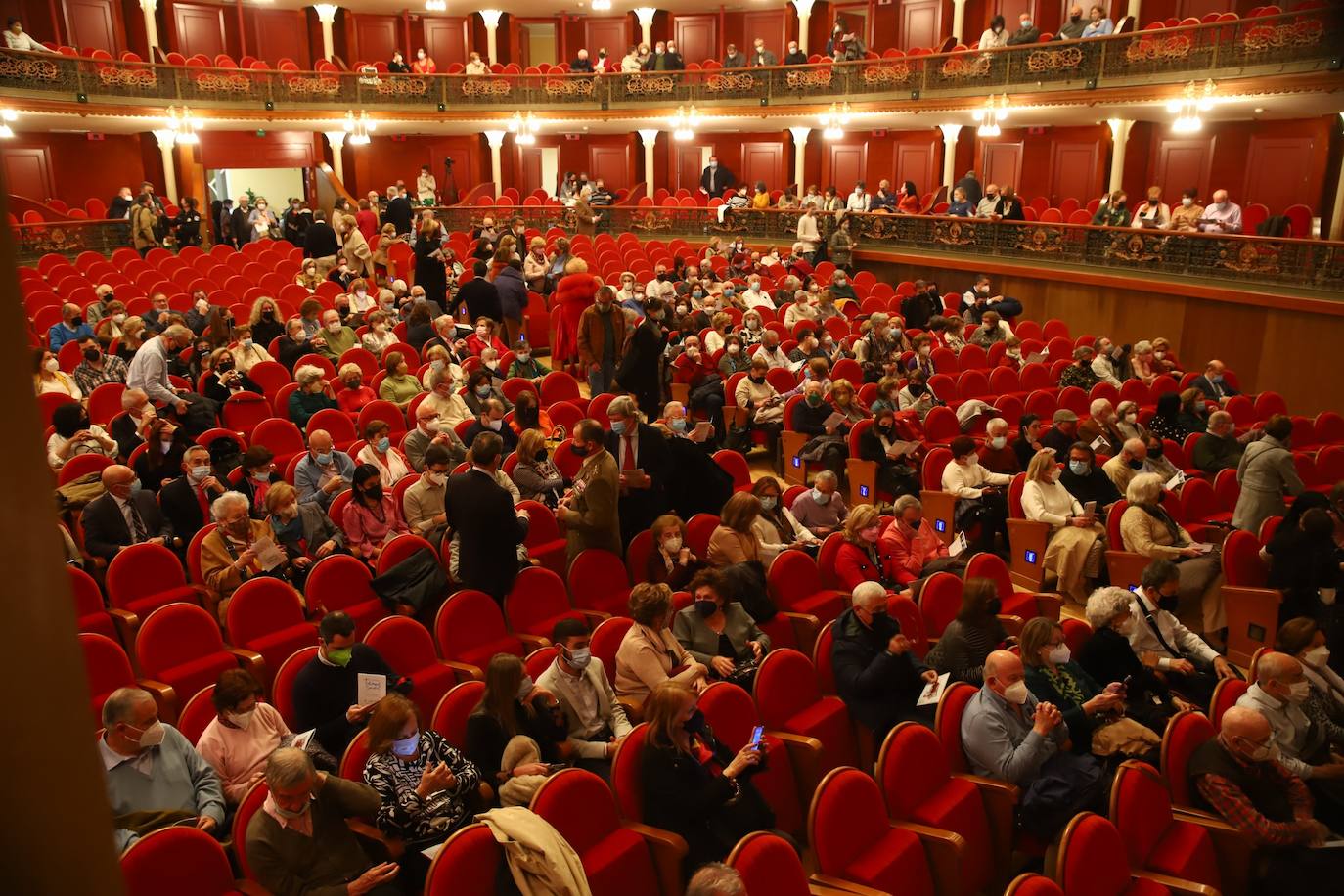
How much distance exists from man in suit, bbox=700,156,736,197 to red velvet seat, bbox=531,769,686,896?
64.5ft

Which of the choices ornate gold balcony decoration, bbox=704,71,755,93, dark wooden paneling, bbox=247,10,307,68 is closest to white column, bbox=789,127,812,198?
ornate gold balcony decoration, bbox=704,71,755,93

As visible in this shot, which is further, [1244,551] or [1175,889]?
[1244,551]

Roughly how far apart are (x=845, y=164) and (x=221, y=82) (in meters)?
A: 13.2

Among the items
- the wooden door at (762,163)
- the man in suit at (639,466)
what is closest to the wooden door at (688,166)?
the wooden door at (762,163)

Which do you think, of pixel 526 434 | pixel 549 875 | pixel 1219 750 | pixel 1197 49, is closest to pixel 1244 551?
pixel 1219 750

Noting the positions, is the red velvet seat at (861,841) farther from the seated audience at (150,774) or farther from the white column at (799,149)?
the white column at (799,149)

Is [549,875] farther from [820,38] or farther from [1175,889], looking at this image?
[820,38]

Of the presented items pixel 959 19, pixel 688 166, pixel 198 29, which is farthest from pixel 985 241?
pixel 198 29

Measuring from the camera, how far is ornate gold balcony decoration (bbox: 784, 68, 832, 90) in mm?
20234

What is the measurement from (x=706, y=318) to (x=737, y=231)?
8376 millimetres

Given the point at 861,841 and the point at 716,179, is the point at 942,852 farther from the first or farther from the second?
the point at 716,179

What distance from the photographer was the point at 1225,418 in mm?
9031

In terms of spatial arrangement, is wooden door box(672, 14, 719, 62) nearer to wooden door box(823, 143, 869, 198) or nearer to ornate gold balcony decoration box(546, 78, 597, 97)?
ornate gold balcony decoration box(546, 78, 597, 97)

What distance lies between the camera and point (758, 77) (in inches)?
834
